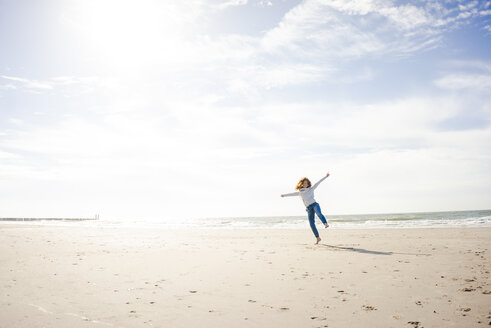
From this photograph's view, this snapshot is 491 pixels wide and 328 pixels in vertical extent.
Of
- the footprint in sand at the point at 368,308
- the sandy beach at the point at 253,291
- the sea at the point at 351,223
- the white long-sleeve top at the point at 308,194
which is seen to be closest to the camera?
the sandy beach at the point at 253,291

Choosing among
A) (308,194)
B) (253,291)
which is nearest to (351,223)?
(308,194)

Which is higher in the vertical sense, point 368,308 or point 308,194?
point 308,194

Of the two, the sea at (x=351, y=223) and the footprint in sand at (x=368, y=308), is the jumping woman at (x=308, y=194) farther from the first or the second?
the sea at (x=351, y=223)

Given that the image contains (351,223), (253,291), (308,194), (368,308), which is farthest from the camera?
(351,223)

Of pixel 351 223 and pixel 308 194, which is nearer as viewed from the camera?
pixel 308 194

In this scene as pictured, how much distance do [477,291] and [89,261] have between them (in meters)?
8.47

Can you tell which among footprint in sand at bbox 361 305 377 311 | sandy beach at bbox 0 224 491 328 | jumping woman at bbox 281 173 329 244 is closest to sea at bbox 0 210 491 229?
jumping woman at bbox 281 173 329 244

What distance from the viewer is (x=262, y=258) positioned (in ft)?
26.5

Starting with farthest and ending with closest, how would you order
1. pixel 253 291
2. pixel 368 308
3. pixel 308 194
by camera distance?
pixel 308 194, pixel 253 291, pixel 368 308

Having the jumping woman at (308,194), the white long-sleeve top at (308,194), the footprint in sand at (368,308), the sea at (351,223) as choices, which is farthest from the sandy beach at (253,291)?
the sea at (351,223)

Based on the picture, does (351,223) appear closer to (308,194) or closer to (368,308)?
(308,194)

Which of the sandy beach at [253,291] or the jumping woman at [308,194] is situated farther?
the jumping woman at [308,194]

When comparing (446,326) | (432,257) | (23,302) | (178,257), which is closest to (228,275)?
(178,257)

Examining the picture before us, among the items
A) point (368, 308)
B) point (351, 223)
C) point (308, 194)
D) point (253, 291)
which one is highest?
point (308, 194)
